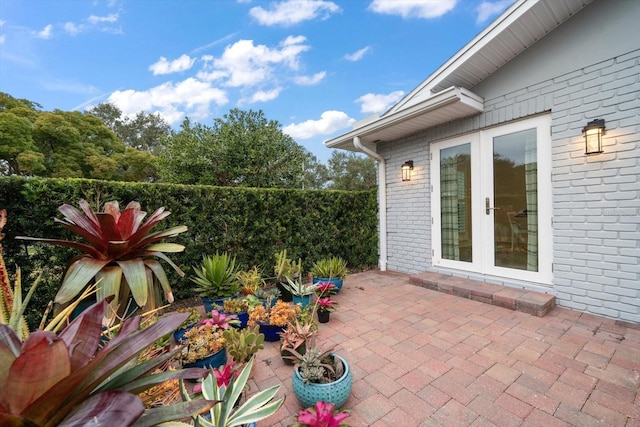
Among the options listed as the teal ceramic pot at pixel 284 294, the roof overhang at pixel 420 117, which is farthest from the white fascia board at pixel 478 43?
the teal ceramic pot at pixel 284 294

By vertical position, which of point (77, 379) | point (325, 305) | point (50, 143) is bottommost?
point (325, 305)

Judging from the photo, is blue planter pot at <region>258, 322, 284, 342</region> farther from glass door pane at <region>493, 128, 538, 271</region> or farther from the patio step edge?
glass door pane at <region>493, 128, 538, 271</region>

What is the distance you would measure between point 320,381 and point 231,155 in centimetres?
660

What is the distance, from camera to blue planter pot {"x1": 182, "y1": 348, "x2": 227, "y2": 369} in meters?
2.04

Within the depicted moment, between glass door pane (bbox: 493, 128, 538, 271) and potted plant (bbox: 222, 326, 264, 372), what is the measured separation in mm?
3715

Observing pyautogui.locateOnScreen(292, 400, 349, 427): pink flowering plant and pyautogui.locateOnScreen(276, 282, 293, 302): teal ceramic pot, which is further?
pyautogui.locateOnScreen(276, 282, 293, 302): teal ceramic pot

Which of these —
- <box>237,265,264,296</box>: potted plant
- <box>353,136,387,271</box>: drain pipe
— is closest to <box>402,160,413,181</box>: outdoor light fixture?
<box>353,136,387,271</box>: drain pipe

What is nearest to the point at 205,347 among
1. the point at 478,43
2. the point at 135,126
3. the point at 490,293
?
the point at 490,293

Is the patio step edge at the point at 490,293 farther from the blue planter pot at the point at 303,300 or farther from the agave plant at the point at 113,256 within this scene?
the agave plant at the point at 113,256

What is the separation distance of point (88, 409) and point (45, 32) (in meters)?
9.83

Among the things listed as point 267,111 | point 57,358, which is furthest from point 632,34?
point 267,111

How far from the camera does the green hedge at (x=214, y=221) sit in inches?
108

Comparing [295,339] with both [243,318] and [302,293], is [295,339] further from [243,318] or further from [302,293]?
[302,293]

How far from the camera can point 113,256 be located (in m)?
2.38
